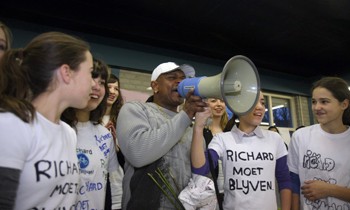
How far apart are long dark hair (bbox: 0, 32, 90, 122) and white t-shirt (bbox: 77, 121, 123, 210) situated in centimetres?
53

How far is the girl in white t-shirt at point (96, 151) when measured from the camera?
4.38 ft

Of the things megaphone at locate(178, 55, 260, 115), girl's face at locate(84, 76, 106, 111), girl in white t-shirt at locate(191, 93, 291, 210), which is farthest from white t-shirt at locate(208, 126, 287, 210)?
girl's face at locate(84, 76, 106, 111)

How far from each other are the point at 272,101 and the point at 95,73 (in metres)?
5.62

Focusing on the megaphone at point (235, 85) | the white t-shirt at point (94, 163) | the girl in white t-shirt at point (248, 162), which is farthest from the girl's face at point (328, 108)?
the white t-shirt at point (94, 163)

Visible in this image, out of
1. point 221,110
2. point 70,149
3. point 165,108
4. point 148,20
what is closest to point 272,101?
point 148,20

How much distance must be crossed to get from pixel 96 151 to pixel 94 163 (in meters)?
0.07

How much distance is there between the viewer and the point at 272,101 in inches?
254

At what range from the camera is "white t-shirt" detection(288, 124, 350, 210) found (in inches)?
Answer: 64.7

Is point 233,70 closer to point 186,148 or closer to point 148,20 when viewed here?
point 186,148

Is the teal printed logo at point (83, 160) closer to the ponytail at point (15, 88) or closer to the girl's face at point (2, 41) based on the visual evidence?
the ponytail at point (15, 88)

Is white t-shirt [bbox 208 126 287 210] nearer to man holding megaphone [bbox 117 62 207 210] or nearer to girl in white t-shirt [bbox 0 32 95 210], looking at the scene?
man holding megaphone [bbox 117 62 207 210]

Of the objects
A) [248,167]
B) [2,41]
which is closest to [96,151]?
[2,41]

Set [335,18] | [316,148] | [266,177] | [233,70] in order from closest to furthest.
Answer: [233,70]
[266,177]
[316,148]
[335,18]

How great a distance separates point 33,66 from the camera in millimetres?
945
